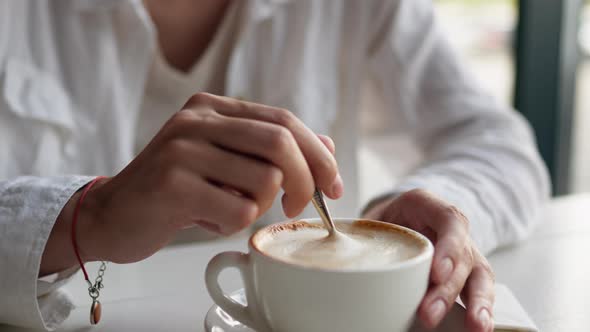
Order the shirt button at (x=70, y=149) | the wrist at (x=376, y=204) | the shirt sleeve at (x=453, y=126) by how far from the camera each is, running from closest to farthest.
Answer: the wrist at (x=376, y=204), the shirt sleeve at (x=453, y=126), the shirt button at (x=70, y=149)

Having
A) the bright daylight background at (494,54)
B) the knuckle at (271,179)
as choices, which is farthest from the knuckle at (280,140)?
the bright daylight background at (494,54)

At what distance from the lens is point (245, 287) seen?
1.78 ft

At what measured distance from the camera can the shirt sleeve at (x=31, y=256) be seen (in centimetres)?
60

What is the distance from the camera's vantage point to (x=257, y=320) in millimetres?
544

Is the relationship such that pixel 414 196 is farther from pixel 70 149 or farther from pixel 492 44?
pixel 492 44

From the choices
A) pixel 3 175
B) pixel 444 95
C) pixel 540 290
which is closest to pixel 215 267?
pixel 540 290

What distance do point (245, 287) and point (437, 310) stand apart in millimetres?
153

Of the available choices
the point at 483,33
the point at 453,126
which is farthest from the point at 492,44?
the point at 453,126

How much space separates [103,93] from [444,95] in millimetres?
574

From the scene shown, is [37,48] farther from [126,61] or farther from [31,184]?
[31,184]

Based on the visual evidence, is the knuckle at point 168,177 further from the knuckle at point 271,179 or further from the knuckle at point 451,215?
the knuckle at point 451,215

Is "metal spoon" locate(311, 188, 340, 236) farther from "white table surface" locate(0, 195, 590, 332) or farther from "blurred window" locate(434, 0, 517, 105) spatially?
"blurred window" locate(434, 0, 517, 105)

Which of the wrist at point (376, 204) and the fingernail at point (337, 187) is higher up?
Answer: the fingernail at point (337, 187)

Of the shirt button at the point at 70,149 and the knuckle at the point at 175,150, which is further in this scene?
the shirt button at the point at 70,149
